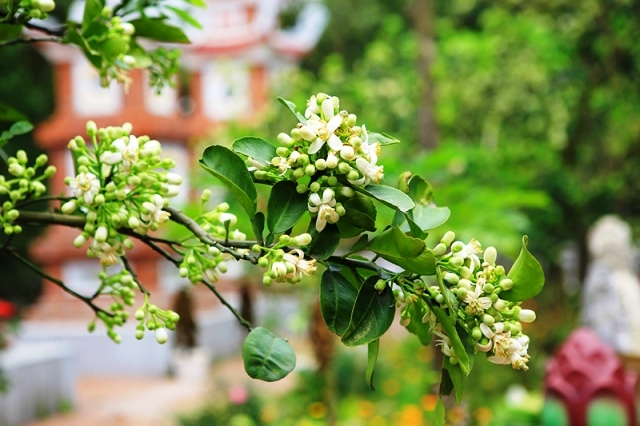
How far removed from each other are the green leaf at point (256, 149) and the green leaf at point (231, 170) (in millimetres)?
10

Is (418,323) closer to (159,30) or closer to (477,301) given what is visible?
(477,301)

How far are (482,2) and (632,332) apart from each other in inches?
209

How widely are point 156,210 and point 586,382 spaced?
7.95ft

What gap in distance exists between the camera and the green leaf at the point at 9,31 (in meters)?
0.76

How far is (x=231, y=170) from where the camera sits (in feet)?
1.83

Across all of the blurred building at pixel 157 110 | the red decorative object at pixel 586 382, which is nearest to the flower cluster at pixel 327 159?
the red decorative object at pixel 586 382

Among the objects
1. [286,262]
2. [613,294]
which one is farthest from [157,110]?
[286,262]

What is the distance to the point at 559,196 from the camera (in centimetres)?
644

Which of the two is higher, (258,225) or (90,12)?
(90,12)

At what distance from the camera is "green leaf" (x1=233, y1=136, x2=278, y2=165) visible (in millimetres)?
A: 548

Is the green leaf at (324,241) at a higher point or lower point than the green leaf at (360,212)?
lower

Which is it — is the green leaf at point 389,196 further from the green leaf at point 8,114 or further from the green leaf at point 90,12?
the green leaf at point 8,114

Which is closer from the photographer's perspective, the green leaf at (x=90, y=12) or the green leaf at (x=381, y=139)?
the green leaf at (x=381, y=139)

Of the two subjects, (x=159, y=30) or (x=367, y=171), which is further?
Answer: (x=159, y=30)
